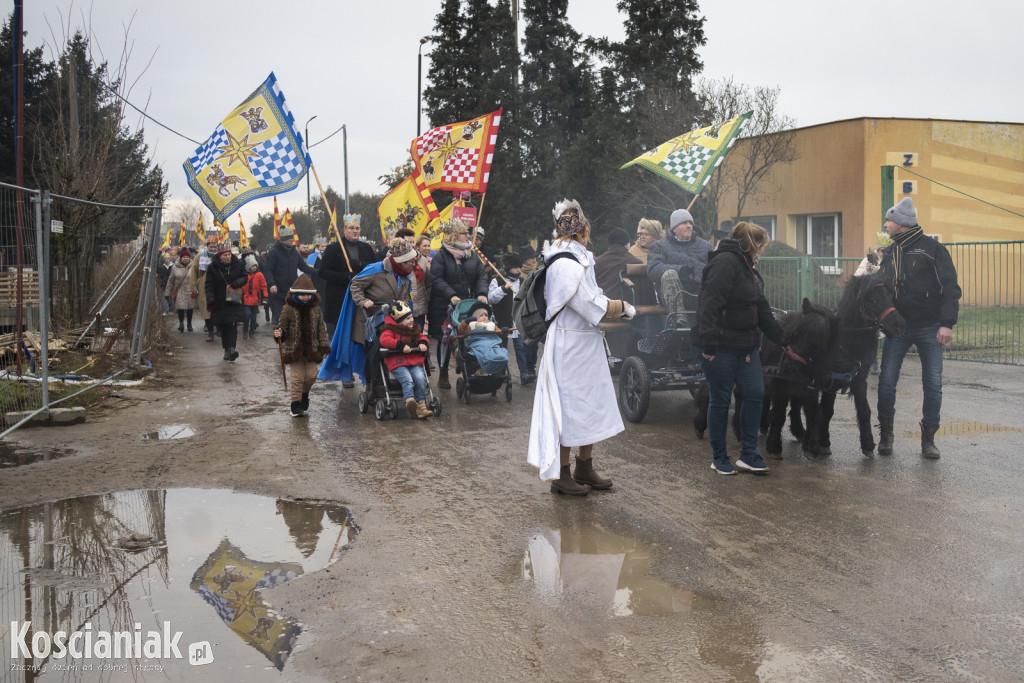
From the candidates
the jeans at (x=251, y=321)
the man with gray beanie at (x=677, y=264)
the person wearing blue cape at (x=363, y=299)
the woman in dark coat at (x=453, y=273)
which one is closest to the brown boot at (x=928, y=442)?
the man with gray beanie at (x=677, y=264)

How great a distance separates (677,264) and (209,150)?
6259 millimetres

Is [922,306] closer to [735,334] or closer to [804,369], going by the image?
[804,369]

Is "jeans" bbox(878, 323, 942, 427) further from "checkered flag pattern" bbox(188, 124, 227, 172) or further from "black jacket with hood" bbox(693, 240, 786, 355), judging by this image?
"checkered flag pattern" bbox(188, 124, 227, 172)

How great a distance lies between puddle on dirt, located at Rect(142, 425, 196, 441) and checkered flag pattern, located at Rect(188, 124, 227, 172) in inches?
158

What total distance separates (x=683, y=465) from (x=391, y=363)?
3.58m

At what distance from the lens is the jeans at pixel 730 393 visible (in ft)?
23.5

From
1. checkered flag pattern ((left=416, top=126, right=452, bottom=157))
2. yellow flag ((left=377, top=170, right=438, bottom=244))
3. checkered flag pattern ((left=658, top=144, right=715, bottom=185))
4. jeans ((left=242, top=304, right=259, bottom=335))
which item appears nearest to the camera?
checkered flag pattern ((left=658, top=144, right=715, bottom=185))

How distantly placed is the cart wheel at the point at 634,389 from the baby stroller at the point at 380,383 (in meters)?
1.97

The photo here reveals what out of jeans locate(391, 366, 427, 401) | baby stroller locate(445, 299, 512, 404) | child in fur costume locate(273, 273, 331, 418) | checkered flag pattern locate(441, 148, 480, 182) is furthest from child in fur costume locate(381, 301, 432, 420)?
checkered flag pattern locate(441, 148, 480, 182)

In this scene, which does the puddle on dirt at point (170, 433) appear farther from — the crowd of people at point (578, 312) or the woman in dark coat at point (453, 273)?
the woman in dark coat at point (453, 273)

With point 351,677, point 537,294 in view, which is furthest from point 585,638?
point 537,294

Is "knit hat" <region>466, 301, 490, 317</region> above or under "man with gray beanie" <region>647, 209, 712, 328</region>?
under

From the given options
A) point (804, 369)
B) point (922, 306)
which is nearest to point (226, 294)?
point (804, 369)

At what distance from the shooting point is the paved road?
3943mm
